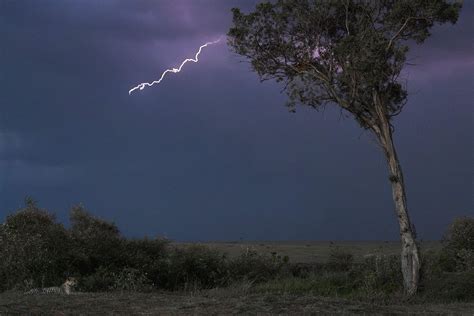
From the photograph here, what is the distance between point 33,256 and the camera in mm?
23219

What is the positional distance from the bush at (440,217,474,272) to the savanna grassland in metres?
Answer: 0.05

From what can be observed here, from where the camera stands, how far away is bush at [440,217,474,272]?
28578mm

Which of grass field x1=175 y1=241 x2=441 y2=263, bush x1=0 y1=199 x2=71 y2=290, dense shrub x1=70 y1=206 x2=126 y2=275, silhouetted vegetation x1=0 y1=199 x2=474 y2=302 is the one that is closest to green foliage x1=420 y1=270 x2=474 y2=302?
silhouetted vegetation x1=0 y1=199 x2=474 y2=302

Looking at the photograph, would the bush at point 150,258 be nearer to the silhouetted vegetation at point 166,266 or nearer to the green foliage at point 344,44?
the silhouetted vegetation at point 166,266

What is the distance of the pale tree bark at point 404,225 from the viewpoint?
2052cm

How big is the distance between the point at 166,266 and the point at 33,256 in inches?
223

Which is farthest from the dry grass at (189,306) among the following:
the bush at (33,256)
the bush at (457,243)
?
the bush at (457,243)

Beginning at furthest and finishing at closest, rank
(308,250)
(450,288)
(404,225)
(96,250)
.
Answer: (308,250) < (96,250) < (450,288) < (404,225)

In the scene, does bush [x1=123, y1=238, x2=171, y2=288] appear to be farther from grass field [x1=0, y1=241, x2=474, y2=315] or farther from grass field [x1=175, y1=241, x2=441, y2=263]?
grass field [x1=0, y1=241, x2=474, y2=315]

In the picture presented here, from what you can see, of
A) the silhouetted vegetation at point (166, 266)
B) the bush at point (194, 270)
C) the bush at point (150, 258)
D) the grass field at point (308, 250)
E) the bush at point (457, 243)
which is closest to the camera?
the silhouetted vegetation at point (166, 266)

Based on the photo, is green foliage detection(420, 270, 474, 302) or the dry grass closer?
the dry grass

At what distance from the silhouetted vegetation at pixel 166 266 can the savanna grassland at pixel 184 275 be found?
5 centimetres

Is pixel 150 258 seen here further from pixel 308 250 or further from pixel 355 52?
pixel 308 250

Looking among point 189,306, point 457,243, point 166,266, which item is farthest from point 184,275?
point 457,243
